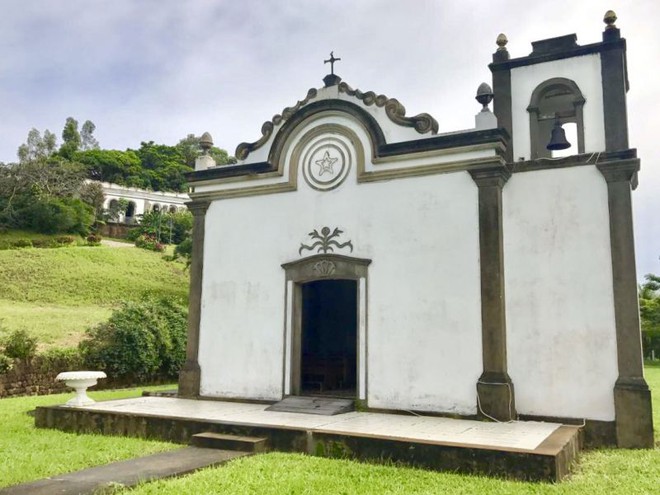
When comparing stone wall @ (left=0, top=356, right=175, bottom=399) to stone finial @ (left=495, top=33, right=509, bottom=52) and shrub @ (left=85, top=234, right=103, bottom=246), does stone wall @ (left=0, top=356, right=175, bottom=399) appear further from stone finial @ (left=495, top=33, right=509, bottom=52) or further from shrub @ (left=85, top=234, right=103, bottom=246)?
shrub @ (left=85, top=234, right=103, bottom=246)

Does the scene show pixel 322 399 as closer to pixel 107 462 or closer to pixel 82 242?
pixel 107 462

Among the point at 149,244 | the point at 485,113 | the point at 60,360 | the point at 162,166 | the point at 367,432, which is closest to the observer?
A: the point at 367,432

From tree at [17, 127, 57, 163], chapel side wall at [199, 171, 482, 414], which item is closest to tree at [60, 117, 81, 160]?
tree at [17, 127, 57, 163]

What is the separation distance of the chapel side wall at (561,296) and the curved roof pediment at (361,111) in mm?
1932

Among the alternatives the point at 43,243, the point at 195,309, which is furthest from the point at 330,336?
the point at 43,243

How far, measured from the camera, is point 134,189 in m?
64.6

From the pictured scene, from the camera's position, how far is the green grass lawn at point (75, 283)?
20594 millimetres

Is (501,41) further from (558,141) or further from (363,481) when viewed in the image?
(363,481)

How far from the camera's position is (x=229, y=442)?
7188 mm

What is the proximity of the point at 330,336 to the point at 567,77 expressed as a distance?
6553 millimetres

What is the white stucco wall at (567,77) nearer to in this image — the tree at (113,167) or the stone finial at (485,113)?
the stone finial at (485,113)

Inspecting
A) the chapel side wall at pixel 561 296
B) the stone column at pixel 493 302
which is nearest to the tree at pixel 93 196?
the stone column at pixel 493 302

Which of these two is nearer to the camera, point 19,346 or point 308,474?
point 308,474

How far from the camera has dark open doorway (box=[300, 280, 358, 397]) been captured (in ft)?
36.3
